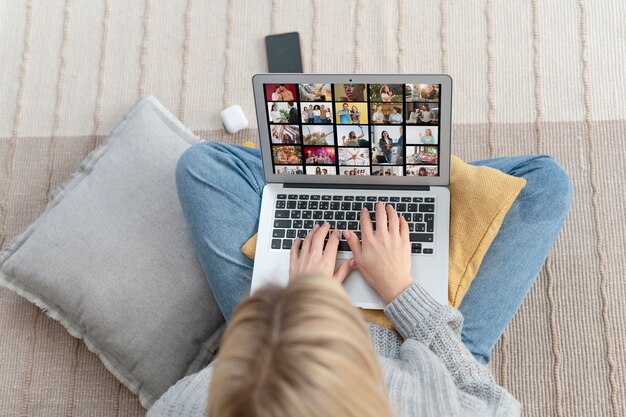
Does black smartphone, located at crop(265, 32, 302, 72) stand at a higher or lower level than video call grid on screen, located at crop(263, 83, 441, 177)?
higher

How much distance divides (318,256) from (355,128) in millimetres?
208

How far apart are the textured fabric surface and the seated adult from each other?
27 cm

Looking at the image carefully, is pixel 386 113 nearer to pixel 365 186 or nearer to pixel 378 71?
pixel 365 186

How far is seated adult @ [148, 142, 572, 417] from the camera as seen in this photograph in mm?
697

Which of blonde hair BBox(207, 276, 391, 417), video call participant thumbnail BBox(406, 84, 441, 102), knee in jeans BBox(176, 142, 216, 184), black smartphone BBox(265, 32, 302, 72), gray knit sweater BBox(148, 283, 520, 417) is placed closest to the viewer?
blonde hair BBox(207, 276, 391, 417)

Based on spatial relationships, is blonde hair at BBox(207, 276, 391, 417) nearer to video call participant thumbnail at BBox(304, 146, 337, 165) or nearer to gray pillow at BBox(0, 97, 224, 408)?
video call participant thumbnail at BBox(304, 146, 337, 165)

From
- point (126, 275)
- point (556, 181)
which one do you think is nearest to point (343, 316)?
point (556, 181)

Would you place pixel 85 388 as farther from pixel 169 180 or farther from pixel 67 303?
pixel 169 180

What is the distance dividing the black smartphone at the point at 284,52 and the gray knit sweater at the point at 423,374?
0.67 meters

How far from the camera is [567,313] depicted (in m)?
1.39

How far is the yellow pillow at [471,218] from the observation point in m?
1.14

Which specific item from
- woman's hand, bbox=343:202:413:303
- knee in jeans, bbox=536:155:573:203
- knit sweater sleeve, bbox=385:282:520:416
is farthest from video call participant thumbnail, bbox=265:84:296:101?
knee in jeans, bbox=536:155:573:203

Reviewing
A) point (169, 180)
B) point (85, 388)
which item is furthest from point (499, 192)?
point (85, 388)

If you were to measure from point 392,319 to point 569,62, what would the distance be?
0.77 m
